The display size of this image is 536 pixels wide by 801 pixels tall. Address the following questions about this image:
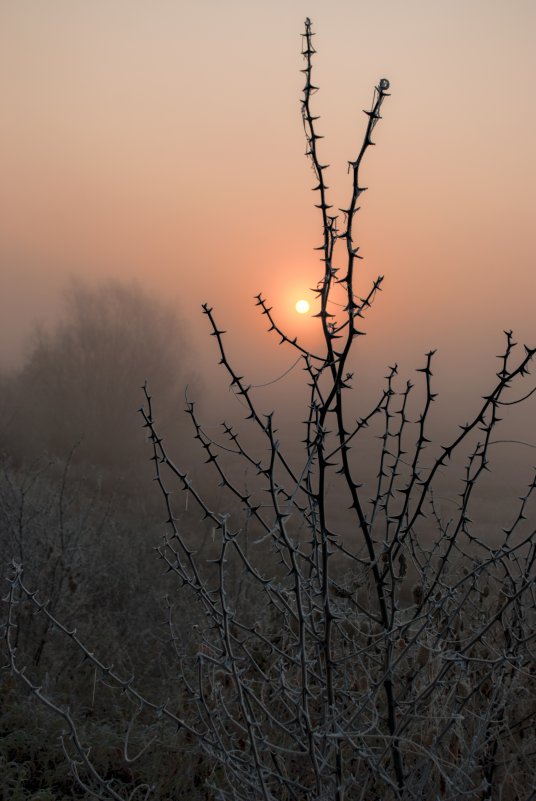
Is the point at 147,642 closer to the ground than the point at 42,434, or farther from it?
closer to the ground

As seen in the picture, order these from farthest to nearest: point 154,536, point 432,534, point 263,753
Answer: point 432,534 → point 154,536 → point 263,753

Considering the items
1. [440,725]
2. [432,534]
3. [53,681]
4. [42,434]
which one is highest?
[432,534]

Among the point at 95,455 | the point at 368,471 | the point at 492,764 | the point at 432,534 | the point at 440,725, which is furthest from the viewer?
the point at 95,455

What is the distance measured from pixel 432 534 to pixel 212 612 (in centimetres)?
2060

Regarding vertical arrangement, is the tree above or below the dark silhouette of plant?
above

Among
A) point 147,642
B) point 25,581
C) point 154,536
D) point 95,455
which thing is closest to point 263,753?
point 25,581

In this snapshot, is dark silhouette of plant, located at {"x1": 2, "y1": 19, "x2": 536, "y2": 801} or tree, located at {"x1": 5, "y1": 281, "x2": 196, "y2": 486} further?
tree, located at {"x1": 5, "y1": 281, "x2": 196, "y2": 486}

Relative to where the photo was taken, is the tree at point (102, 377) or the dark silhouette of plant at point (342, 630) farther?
the tree at point (102, 377)

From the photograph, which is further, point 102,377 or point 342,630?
point 102,377

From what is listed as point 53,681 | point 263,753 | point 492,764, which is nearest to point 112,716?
point 53,681

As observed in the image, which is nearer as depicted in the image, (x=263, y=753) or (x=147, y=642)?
(x=263, y=753)

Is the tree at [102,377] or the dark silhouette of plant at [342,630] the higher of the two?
the tree at [102,377]

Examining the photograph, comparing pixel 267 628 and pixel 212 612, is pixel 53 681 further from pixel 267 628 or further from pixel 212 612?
pixel 212 612

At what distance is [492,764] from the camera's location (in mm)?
2281
